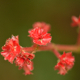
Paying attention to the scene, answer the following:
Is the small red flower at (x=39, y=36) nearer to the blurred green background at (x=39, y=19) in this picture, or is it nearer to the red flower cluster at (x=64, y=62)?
the red flower cluster at (x=64, y=62)

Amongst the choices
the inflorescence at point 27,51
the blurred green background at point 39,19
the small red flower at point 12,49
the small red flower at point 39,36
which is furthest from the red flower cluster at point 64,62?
the blurred green background at point 39,19

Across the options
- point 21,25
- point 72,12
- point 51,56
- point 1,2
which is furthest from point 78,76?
point 1,2

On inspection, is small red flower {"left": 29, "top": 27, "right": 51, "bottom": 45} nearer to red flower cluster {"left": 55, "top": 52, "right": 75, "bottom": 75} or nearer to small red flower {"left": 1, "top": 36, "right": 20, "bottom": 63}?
small red flower {"left": 1, "top": 36, "right": 20, "bottom": 63}

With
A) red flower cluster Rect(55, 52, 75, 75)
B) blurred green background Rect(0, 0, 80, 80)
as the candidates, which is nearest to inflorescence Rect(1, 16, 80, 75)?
red flower cluster Rect(55, 52, 75, 75)

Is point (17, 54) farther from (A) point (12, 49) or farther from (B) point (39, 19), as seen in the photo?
(B) point (39, 19)

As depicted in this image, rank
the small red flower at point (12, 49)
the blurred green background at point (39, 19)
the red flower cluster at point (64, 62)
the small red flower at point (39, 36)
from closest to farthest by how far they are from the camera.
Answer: the small red flower at point (12, 49)
the small red flower at point (39, 36)
the red flower cluster at point (64, 62)
the blurred green background at point (39, 19)

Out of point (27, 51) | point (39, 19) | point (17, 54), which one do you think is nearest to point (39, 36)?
point (27, 51)

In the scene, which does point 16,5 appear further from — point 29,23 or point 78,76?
point 78,76

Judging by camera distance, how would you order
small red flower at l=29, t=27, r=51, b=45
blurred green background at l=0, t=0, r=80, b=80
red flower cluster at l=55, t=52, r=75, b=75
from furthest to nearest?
blurred green background at l=0, t=0, r=80, b=80 < red flower cluster at l=55, t=52, r=75, b=75 < small red flower at l=29, t=27, r=51, b=45
